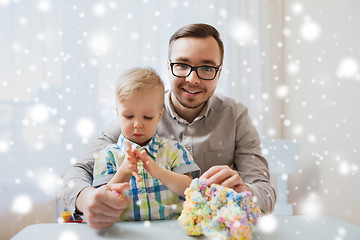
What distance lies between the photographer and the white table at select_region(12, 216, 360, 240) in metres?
0.79

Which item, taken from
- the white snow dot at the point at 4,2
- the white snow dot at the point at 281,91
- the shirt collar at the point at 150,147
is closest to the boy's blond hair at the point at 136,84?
the shirt collar at the point at 150,147

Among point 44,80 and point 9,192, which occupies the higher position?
point 44,80

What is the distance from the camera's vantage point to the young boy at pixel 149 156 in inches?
40.3

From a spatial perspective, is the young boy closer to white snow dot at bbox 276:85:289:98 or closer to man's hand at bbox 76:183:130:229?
man's hand at bbox 76:183:130:229

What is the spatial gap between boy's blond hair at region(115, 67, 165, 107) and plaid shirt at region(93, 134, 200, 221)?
6.4 inches

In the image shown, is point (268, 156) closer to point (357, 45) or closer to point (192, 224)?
point (357, 45)

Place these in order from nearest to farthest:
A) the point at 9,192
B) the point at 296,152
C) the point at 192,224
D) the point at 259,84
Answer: the point at 192,224, the point at 9,192, the point at 296,152, the point at 259,84

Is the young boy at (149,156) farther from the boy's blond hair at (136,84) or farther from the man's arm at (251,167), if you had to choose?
the man's arm at (251,167)

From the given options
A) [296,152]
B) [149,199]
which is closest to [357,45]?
[296,152]

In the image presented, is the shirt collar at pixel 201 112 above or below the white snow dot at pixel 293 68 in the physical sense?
below

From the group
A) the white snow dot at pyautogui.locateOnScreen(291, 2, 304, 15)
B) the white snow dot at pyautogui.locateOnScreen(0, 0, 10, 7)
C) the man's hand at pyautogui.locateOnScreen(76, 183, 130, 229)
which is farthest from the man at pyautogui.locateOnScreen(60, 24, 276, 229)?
the white snow dot at pyautogui.locateOnScreen(291, 2, 304, 15)

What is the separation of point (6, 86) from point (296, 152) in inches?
83.3

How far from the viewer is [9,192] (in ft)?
7.25

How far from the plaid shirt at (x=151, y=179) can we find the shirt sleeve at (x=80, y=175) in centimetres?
9
